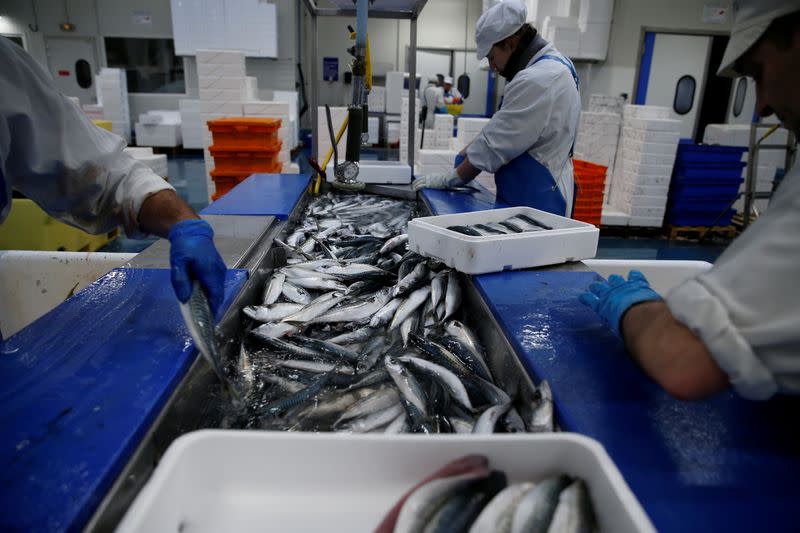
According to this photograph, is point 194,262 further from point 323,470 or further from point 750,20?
point 750,20

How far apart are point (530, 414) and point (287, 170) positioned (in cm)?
680

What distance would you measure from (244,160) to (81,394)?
4.79 metres

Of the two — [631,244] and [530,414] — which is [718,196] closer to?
[631,244]

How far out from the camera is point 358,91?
288 centimetres

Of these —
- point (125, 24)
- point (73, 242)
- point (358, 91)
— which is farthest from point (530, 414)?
point (125, 24)

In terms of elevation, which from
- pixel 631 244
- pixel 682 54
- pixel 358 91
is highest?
pixel 682 54

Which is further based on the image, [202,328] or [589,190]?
[589,190]

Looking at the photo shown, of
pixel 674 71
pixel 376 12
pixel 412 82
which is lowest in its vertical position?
pixel 412 82

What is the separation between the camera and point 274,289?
2.12 m

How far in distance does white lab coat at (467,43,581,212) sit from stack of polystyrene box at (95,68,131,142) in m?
11.9

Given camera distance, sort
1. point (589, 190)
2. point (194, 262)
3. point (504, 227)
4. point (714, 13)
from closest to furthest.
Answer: point (194, 262) → point (504, 227) → point (589, 190) → point (714, 13)

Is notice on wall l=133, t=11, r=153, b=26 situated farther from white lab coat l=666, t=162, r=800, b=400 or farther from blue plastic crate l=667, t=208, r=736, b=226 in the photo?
white lab coat l=666, t=162, r=800, b=400

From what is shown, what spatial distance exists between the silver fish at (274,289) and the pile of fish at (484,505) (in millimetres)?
1382

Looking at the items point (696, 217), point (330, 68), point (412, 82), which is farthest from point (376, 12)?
point (330, 68)
